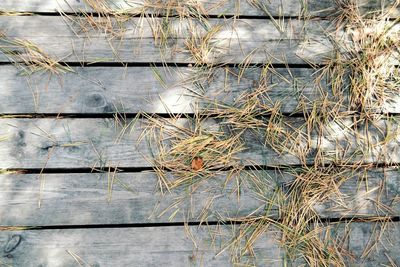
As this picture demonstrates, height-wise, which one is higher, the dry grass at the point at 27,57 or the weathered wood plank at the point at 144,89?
the dry grass at the point at 27,57

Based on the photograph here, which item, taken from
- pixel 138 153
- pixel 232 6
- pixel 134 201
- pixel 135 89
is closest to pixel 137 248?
pixel 134 201

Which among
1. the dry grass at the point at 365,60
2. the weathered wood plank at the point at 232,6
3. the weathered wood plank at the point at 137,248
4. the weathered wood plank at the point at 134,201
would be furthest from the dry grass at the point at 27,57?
the dry grass at the point at 365,60

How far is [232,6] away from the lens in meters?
2.33

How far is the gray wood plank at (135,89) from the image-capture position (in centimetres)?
217

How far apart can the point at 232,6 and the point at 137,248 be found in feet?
4.08

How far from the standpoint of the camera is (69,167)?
2139 mm

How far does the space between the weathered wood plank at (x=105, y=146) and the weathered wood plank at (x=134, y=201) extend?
0.21ft

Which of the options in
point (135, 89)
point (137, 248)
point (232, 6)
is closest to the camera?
point (137, 248)

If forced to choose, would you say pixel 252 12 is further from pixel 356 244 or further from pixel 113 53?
pixel 356 244

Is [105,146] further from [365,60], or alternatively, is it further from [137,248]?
[365,60]

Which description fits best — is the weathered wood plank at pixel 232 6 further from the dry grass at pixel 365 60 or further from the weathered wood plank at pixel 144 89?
the weathered wood plank at pixel 144 89

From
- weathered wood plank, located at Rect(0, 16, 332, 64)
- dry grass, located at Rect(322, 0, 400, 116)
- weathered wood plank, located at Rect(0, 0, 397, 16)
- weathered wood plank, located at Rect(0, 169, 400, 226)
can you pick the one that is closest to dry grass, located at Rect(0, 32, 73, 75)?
weathered wood plank, located at Rect(0, 16, 332, 64)

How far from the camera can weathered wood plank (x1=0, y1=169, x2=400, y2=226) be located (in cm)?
210

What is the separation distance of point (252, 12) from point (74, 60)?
898mm
